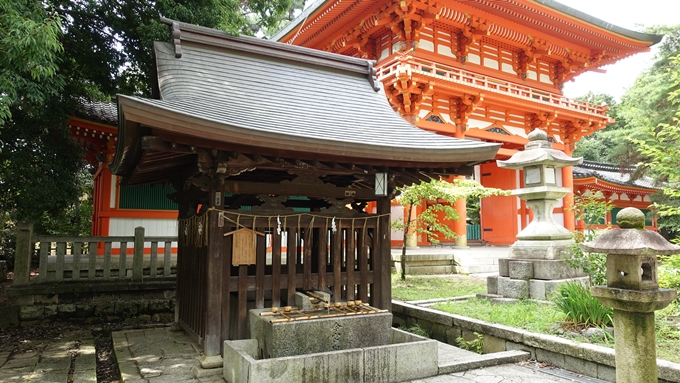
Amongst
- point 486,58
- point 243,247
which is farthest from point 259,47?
point 486,58

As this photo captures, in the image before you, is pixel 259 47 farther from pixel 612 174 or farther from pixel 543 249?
pixel 612 174

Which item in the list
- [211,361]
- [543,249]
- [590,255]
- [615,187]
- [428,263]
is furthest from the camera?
[615,187]

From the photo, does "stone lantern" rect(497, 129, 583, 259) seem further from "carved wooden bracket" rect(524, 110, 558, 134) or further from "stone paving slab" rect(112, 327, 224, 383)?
"carved wooden bracket" rect(524, 110, 558, 134)

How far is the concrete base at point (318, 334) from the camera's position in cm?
438

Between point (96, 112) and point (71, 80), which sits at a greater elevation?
point (71, 80)

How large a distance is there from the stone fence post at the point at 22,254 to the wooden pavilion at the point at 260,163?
8.98 feet

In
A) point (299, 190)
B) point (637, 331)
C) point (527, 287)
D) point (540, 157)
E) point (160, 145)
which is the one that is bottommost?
point (527, 287)

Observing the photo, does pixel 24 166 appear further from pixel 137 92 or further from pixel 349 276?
pixel 349 276

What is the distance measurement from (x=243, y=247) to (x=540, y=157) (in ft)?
19.2

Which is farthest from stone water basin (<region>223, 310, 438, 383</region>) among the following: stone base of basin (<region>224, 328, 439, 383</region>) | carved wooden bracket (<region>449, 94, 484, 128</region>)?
carved wooden bracket (<region>449, 94, 484, 128</region>)

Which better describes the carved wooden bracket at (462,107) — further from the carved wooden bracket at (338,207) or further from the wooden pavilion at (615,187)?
the carved wooden bracket at (338,207)

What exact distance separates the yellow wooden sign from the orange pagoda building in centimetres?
1008

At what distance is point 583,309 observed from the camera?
5.53m

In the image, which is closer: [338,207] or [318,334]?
[318,334]
